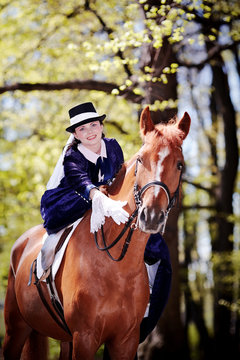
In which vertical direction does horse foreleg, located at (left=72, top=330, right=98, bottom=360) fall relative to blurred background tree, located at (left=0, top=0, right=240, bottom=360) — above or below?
below

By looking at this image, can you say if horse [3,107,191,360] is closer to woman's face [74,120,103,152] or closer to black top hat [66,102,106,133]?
woman's face [74,120,103,152]

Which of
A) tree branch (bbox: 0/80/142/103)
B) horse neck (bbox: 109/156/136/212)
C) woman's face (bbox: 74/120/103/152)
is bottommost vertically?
horse neck (bbox: 109/156/136/212)

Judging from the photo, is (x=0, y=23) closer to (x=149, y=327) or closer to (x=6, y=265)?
(x=6, y=265)

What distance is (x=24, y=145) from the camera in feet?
40.1

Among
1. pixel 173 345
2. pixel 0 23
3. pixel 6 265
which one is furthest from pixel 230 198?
pixel 0 23

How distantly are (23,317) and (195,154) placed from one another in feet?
52.3

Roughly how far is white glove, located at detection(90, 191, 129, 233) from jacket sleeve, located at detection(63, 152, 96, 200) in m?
0.19

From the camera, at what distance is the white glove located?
10.5 ft

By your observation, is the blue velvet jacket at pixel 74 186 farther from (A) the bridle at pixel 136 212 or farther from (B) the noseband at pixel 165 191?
(B) the noseband at pixel 165 191

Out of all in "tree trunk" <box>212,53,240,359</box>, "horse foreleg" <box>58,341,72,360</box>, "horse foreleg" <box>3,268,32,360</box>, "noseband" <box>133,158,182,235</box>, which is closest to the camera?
"noseband" <box>133,158,182,235</box>

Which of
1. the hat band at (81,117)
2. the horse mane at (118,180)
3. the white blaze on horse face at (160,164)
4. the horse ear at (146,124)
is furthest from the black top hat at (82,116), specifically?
the white blaze on horse face at (160,164)

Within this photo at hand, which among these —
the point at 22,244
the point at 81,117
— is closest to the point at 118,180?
the point at 81,117

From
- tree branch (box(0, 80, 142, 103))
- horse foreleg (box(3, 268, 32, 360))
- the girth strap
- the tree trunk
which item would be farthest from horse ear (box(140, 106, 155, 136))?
the tree trunk

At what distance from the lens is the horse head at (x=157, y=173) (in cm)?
287
